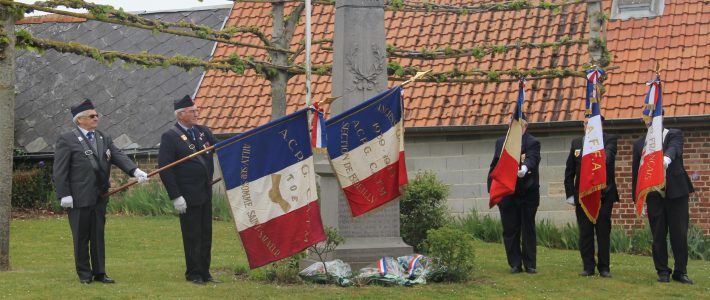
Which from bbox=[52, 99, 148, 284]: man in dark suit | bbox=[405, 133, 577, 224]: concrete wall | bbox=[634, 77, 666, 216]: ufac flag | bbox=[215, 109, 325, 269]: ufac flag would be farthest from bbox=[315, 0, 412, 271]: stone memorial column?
bbox=[405, 133, 577, 224]: concrete wall

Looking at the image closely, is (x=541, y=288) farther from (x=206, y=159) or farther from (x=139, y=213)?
(x=139, y=213)

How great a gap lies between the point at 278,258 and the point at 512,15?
10333 millimetres

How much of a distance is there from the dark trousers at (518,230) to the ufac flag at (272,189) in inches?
103

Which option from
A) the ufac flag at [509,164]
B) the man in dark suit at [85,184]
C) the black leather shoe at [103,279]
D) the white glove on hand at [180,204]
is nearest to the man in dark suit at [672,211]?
the ufac flag at [509,164]

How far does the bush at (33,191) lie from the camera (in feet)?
67.8

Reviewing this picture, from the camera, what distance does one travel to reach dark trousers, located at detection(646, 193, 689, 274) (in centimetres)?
1217

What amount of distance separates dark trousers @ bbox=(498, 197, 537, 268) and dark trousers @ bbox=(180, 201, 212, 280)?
326 centimetres

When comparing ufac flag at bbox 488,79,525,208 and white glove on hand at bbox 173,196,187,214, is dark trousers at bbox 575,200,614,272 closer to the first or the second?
ufac flag at bbox 488,79,525,208

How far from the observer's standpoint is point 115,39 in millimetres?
23984

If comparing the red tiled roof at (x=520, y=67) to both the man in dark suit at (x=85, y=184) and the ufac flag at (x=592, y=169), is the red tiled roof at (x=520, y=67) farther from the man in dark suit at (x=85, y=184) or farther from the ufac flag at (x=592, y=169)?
the man in dark suit at (x=85, y=184)

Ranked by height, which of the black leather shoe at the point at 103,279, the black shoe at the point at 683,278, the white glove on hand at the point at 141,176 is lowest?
the black leather shoe at the point at 103,279

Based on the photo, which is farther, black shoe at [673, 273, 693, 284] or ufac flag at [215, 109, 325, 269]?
black shoe at [673, 273, 693, 284]

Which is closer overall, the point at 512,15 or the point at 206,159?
the point at 206,159

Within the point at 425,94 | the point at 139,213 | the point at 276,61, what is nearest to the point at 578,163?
the point at 276,61
